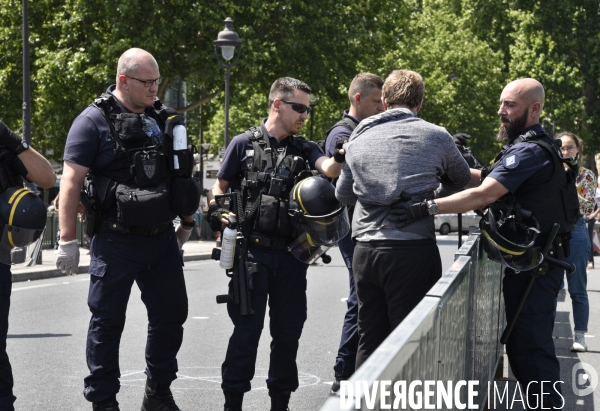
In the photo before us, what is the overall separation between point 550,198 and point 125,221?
2.17m

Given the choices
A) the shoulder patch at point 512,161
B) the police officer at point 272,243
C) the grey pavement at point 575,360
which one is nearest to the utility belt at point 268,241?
the police officer at point 272,243

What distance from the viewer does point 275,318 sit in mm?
5887

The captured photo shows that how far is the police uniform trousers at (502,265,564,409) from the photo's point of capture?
214 inches

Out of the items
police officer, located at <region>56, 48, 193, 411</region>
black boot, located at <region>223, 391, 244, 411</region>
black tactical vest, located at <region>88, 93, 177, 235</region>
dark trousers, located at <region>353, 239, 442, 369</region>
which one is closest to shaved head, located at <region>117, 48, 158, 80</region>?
police officer, located at <region>56, 48, 193, 411</region>

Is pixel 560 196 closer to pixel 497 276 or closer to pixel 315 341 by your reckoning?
pixel 497 276

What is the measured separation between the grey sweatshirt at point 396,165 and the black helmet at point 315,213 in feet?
1.44

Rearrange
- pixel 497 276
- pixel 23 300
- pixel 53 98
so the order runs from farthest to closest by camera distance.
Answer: pixel 53 98 < pixel 23 300 < pixel 497 276

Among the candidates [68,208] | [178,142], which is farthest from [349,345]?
[68,208]

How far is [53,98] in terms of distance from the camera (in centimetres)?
2953

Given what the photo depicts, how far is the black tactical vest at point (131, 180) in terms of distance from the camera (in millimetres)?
5500

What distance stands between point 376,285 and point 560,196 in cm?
106

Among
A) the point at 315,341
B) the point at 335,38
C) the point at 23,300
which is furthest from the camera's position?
the point at 335,38

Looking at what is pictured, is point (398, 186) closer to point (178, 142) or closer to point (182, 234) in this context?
point (178, 142)

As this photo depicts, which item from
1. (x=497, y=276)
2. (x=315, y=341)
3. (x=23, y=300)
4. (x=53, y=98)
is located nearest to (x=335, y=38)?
(x=53, y=98)
